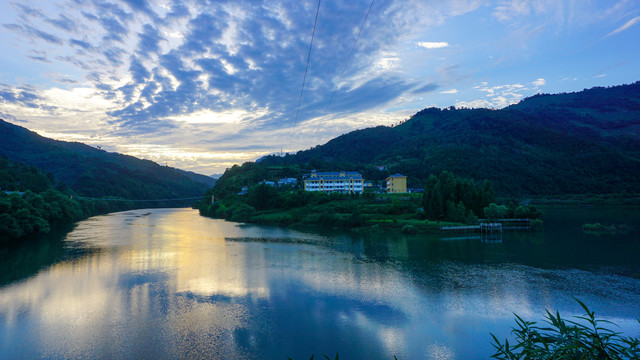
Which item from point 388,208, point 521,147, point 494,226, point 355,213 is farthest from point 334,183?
point 521,147

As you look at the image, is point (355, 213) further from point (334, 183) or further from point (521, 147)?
point (521, 147)

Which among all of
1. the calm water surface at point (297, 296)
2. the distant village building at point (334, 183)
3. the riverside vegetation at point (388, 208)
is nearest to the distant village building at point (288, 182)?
the distant village building at point (334, 183)

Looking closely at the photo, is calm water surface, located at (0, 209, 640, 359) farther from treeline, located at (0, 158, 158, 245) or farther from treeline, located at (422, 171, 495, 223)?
treeline, located at (422, 171, 495, 223)

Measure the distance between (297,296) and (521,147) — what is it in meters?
99.7

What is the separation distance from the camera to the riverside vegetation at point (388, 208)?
1398 inches

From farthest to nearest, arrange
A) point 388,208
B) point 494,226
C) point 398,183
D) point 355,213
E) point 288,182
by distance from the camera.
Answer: point 288,182 < point 398,183 < point 388,208 < point 355,213 < point 494,226

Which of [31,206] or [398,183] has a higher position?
[398,183]

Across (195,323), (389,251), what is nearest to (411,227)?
(389,251)

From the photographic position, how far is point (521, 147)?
93562 mm

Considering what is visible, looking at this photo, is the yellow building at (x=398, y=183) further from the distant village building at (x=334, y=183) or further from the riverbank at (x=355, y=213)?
the distant village building at (x=334, y=183)

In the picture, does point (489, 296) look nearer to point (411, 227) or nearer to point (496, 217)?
point (411, 227)

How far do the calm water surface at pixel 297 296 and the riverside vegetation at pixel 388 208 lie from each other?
9.27 metres

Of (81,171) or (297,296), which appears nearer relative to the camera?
(297,296)

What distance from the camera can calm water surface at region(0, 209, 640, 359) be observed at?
32.9 feet
